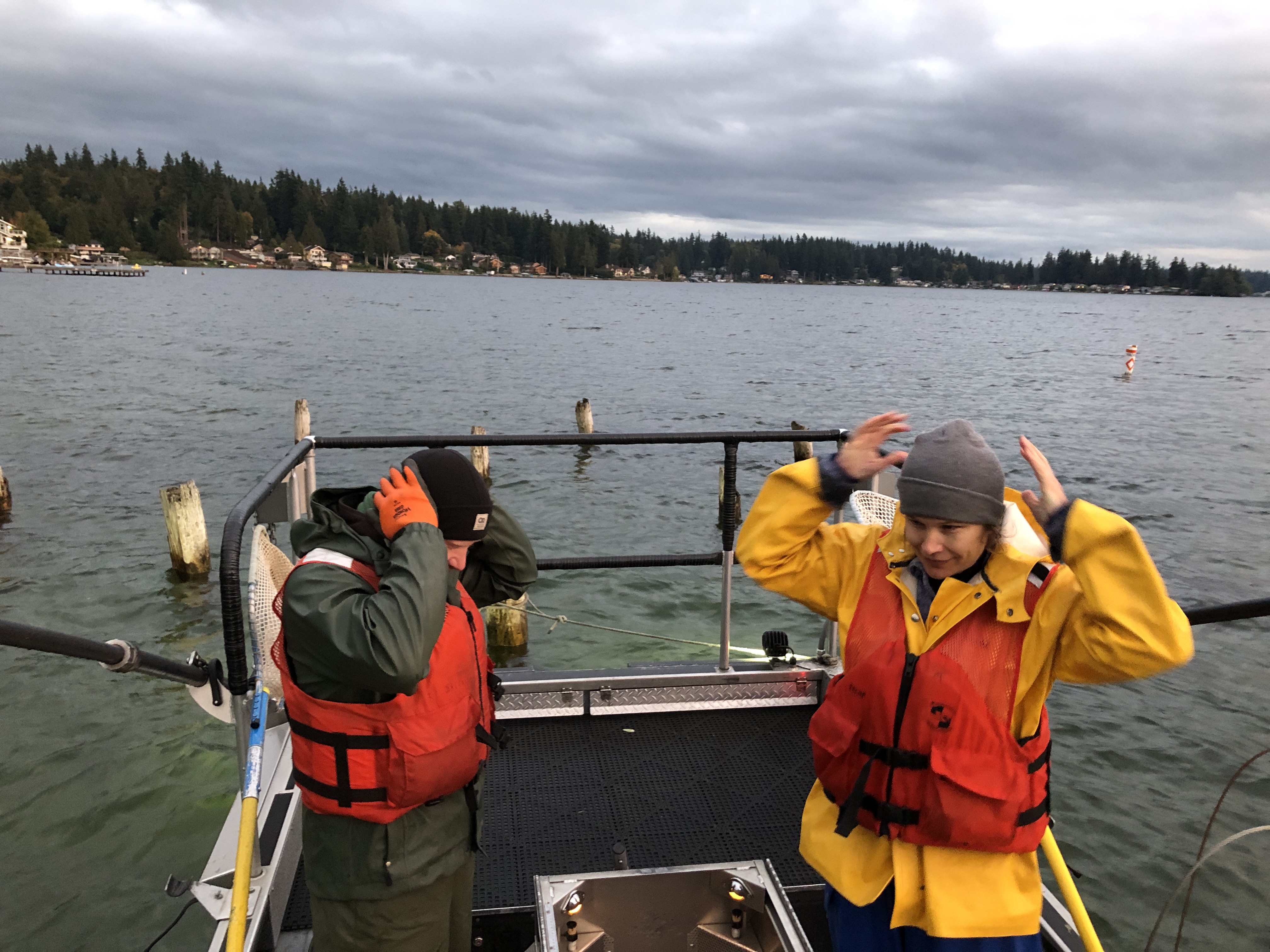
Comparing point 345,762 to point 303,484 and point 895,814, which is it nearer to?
point 895,814

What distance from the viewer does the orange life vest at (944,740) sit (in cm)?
227

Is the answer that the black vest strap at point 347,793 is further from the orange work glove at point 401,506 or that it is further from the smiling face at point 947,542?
the smiling face at point 947,542

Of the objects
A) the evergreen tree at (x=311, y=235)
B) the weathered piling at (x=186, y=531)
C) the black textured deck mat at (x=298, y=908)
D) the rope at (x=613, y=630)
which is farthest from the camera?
the evergreen tree at (x=311, y=235)

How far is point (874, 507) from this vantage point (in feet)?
13.4

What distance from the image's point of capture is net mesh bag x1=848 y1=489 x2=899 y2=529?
158 inches

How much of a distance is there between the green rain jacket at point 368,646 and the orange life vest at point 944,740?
3.71ft

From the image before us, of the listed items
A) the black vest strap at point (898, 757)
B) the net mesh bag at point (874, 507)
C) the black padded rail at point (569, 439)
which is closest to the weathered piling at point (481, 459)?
the black padded rail at point (569, 439)

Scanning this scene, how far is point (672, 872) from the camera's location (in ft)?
9.03

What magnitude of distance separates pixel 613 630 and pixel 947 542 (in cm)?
635

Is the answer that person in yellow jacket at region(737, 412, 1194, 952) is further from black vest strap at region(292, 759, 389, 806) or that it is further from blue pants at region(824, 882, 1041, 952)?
black vest strap at region(292, 759, 389, 806)

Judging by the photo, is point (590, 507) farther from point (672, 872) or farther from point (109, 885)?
point (672, 872)

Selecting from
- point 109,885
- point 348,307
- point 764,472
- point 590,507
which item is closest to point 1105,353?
point 764,472

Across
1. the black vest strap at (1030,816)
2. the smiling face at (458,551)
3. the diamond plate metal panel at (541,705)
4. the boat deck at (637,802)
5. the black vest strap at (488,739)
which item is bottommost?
the boat deck at (637,802)

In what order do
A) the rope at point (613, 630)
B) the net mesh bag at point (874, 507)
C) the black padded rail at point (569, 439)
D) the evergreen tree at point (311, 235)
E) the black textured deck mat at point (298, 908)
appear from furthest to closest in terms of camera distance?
1. the evergreen tree at point (311, 235)
2. the rope at point (613, 630)
3. the black padded rail at point (569, 439)
4. the net mesh bag at point (874, 507)
5. the black textured deck mat at point (298, 908)
